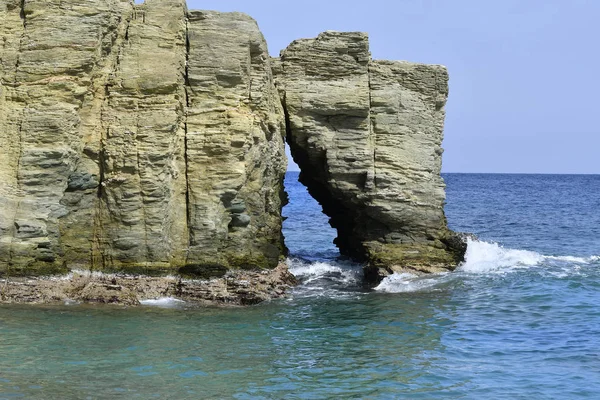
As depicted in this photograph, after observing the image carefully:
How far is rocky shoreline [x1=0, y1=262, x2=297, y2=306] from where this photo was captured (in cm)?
2105

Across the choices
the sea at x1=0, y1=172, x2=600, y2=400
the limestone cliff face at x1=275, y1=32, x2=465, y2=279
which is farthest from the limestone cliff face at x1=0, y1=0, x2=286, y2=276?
the limestone cliff face at x1=275, y1=32, x2=465, y2=279

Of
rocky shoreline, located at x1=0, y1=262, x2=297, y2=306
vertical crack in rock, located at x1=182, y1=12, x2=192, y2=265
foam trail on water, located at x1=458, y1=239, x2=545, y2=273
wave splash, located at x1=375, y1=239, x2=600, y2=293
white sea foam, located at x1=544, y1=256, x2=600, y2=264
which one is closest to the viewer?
rocky shoreline, located at x1=0, y1=262, x2=297, y2=306

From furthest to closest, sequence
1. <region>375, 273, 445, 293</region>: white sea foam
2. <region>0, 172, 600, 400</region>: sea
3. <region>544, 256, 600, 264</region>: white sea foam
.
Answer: <region>544, 256, 600, 264</region>: white sea foam → <region>375, 273, 445, 293</region>: white sea foam → <region>0, 172, 600, 400</region>: sea

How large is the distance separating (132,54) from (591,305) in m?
15.5

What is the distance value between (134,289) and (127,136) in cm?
446

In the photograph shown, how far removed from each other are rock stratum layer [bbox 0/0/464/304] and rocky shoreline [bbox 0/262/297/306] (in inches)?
12.0

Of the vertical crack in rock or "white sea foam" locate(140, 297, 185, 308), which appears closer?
"white sea foam" locate(140, 297, 185, 308)

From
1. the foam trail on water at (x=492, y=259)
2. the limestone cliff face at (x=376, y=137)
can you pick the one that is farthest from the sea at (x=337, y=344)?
the limestone cliff face at (x=376, y=137)

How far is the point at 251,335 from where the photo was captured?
18906mm

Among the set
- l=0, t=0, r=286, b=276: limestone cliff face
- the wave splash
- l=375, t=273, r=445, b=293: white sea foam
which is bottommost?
l=375, t=273, r=445, b=293: white sea foam

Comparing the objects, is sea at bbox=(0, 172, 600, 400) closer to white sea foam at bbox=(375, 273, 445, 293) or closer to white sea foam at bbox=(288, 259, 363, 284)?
white sea foam at bbox=(375, 273, 445, 293)

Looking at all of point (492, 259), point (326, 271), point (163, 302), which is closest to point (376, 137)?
point (326, 271)

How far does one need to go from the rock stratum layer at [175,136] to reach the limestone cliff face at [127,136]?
41 millimetres

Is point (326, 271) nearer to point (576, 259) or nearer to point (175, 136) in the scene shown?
point (175, 136)
